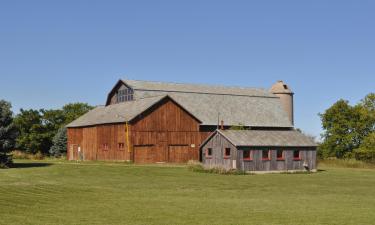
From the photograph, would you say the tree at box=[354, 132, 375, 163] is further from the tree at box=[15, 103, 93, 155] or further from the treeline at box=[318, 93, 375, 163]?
the tree at box=[15, 103, 93, 155]

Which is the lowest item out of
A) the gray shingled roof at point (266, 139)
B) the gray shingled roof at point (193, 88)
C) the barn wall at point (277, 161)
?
the barn wall at point (277, 161)

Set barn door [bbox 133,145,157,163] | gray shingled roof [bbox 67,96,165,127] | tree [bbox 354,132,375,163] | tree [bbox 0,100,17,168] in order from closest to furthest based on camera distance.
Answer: tree [bbox 0,100,17,168], barn door [bbox 133,145,157,163], gray shingled roof [bbox 67,96,165,127], tree [bbox 354,132,375,163]

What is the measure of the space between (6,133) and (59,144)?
40066 millimetres

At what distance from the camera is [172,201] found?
27.5 meters

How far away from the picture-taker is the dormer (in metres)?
79.5

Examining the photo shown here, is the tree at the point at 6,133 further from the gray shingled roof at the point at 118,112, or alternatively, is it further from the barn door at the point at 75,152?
the barn door at the point at 75,152

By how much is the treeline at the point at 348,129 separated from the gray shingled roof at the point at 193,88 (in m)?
11.6

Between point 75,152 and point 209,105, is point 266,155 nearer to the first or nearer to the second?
point 209,105

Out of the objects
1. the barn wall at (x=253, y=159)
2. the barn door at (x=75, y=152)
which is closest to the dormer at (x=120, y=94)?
the barn door at (x=75, y=152)

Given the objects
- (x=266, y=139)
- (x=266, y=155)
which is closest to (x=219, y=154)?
(x=266, y=155)

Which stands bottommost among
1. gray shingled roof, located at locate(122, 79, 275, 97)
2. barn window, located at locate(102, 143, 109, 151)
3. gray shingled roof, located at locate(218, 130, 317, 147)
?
barn window, located at locate(102, 143, 109, 151)

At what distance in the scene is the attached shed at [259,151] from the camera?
5431 cm

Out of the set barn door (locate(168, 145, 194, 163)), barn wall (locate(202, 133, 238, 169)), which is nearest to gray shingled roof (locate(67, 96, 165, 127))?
barn door (locate(168, 145, 194, 163))

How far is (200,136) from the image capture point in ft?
238
